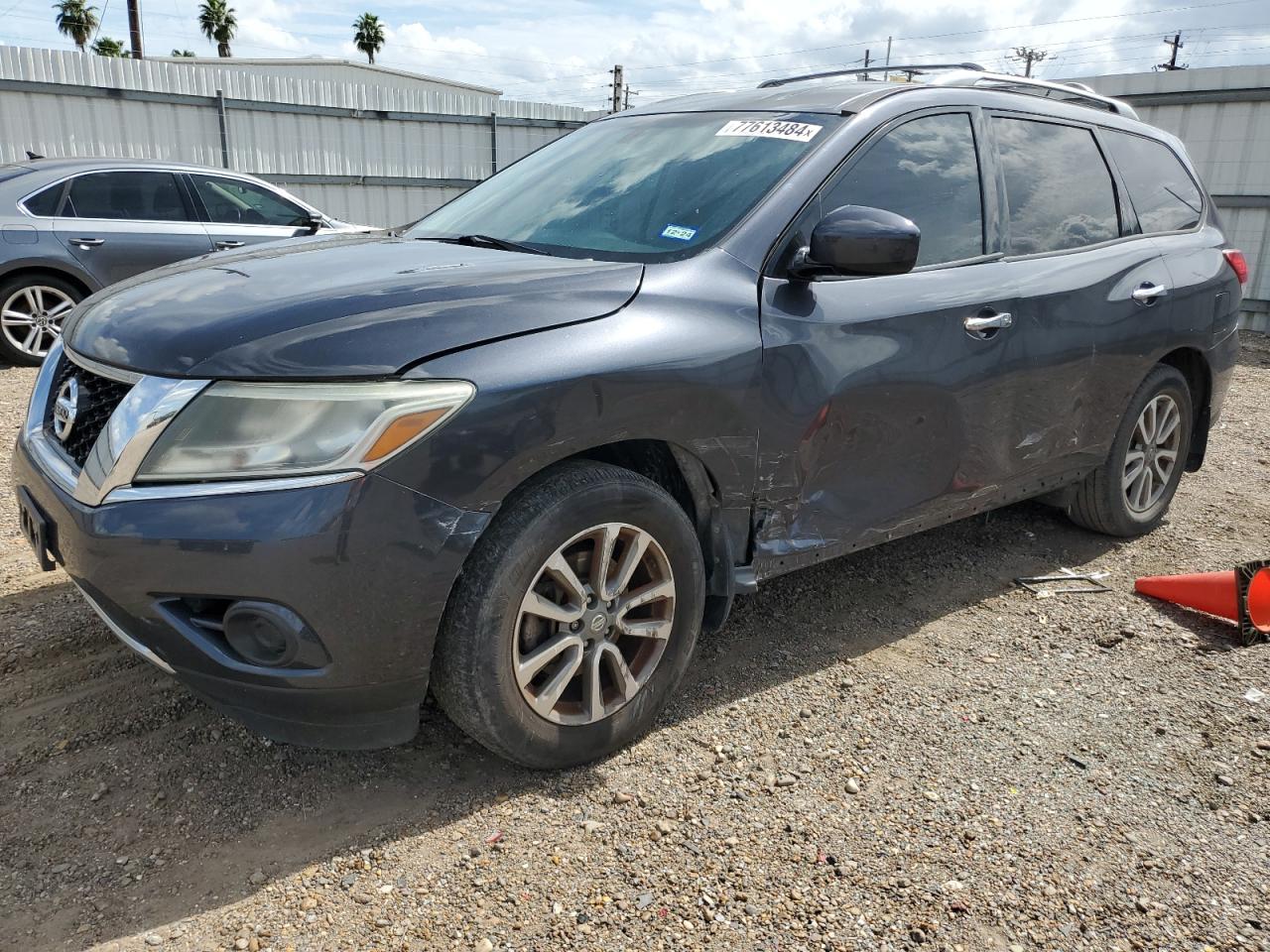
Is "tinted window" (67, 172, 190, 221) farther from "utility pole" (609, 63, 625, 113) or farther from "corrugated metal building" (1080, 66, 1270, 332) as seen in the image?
"utility pole" (609, 63, 625, 113)

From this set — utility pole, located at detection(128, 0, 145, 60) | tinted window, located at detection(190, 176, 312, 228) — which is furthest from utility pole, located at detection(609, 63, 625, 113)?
tinted window, located at detection(190, 176, 312, 228)

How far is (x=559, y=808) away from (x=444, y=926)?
48 centimetres

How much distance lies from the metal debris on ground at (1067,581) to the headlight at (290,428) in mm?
2926

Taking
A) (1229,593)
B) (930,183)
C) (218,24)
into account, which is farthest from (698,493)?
(218,24)

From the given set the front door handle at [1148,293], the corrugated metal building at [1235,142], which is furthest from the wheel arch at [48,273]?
the corrugated metal building at [1235,142]

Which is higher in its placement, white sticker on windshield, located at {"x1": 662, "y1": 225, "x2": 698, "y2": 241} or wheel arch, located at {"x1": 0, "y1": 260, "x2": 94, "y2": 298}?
white sticker on windshield, located at {"x1": 662, "y1": 225, "x2": 698, "y2": 241}

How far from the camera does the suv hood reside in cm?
221

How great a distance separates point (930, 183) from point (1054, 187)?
0.80 m

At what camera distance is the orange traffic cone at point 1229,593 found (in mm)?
3705

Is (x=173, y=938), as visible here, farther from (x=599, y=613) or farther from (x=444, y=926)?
(x=599, y=613)

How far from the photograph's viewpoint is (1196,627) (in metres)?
3.81

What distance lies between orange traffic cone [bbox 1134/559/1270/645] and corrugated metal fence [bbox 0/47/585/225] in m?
10.8

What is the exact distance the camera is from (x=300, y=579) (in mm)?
2113

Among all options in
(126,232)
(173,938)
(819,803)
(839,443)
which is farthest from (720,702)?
(126,232)
